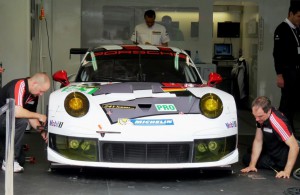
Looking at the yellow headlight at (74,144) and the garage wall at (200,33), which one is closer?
the yellow headlight at (74,144)

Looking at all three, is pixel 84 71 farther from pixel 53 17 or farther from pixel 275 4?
pixel 275 4

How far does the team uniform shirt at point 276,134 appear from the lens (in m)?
5.95

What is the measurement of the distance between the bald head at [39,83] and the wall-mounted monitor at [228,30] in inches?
461

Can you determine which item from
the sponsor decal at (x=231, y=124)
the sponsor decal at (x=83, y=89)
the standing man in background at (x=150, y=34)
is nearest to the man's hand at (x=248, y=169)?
the sponsor decal at (x=231, y=124)

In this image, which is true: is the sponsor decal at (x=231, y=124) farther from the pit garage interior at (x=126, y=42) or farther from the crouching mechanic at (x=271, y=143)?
the pit garage interior at (x=126, y=42)

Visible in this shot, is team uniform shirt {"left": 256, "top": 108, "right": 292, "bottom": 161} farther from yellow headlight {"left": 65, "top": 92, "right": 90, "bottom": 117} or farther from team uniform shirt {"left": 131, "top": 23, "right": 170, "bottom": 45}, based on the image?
team uniform shirt {"left": 131, "top": 23, "right": 170, "bottom": 45}

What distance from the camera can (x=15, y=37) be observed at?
859 cm

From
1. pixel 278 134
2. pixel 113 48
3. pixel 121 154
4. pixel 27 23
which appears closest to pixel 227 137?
pixel 278 134

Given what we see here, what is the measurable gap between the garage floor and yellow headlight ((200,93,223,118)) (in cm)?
66

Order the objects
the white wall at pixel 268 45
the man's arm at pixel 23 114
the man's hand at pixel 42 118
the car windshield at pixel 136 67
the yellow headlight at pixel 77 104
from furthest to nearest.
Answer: the white wall at pixel 268 45
the car windshield at pixel 136 67
the man's hand at pixel 42 118
the man's arm at pixel 23 114
the yellow headlight at pixel 77 104

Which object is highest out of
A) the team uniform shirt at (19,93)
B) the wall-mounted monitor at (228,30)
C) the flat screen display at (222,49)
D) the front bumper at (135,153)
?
the wall-mounted monitor at (228,30)

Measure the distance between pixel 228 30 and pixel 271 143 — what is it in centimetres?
1126

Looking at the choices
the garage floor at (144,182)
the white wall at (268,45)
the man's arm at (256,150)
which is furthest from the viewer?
the white wall at (268,45)

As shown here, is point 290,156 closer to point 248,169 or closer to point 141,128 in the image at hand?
point 248,169
